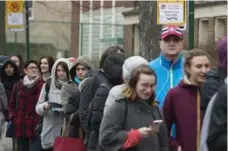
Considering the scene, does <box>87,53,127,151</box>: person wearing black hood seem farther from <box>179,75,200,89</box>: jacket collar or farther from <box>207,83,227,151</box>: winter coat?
<box>207,83,227,151</box>: winter coat

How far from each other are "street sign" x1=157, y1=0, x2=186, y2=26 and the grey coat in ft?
16.4

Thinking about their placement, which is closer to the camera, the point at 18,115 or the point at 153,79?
the point at 153,79

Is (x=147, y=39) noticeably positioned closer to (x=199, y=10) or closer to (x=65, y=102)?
(x=65, y=102)

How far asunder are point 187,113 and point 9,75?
7.40m

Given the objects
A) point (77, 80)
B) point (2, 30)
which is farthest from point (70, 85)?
point (2, 30)

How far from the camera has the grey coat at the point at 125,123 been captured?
21.0ft

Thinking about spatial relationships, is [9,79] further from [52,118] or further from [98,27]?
[98,27]

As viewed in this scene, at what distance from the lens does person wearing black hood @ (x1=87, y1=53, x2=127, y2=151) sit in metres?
7.43

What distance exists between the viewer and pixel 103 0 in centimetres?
3975

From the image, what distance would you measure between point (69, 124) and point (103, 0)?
102 feet

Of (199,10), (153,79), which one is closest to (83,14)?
(199,10)

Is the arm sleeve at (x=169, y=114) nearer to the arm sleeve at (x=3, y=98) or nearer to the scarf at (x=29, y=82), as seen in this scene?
the arm sleeve at (x=3, y=98)

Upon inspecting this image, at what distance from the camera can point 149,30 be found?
1287cm

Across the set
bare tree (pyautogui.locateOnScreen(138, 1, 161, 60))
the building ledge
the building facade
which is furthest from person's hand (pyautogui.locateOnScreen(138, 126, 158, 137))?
the building ledge
